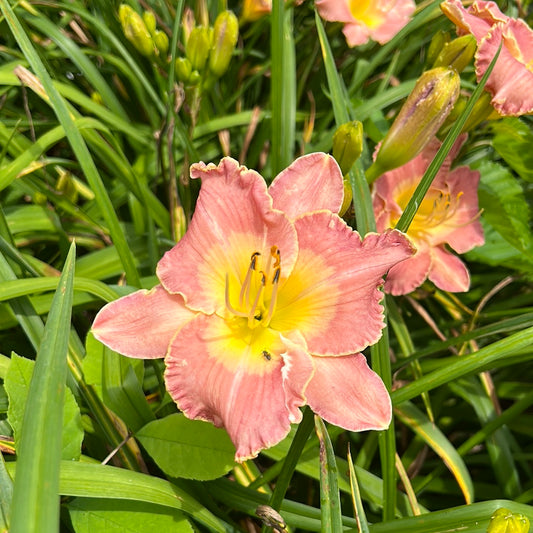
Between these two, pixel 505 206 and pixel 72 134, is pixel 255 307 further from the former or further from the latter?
pixel 505 206

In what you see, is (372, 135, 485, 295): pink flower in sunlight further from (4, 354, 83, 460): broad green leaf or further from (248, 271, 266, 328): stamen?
(4, 354, 83, 460): broad green leaf

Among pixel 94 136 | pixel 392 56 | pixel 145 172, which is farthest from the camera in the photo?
pixel 392 56

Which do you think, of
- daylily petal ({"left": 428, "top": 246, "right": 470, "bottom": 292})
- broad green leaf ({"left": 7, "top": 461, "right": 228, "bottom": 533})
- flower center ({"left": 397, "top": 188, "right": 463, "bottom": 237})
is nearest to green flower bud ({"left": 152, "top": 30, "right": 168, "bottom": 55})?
flower center ({"left": 397, "top": 188, "right": 463, "bottom": 237})

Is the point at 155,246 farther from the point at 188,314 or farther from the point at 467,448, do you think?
the point at 467,448

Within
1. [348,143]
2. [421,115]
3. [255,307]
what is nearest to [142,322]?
[255,307]

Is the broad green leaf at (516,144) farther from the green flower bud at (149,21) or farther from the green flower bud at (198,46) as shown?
the green flower bud at (149,21)

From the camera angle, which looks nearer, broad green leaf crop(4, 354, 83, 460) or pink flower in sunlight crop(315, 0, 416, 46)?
broad green leaf crop(4, 354, 83, 460)

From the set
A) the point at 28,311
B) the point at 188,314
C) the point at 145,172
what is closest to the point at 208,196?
the point at 188,314
